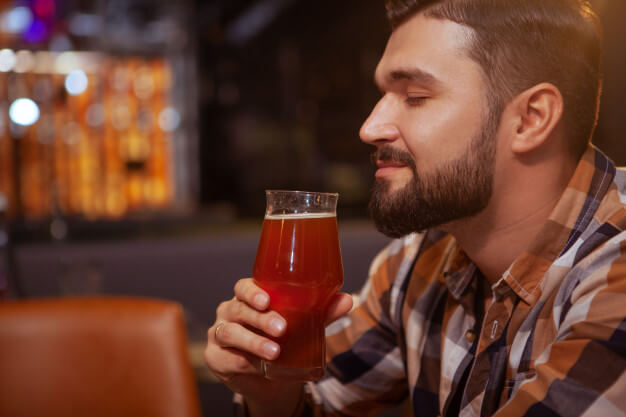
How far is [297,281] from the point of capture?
1.01 metres

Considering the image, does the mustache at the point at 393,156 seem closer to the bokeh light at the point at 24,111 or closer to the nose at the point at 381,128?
the nose at the point at 381,128

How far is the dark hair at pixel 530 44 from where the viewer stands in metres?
1.16

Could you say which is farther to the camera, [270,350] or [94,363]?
[94,363]

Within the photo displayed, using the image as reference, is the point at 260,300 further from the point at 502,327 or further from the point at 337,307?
the point at 502,327

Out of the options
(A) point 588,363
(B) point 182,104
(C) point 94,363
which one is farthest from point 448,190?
(B) point 182,104

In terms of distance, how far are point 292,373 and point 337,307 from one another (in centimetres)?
15

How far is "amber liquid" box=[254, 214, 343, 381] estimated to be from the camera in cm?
101

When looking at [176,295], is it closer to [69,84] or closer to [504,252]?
[504,252]

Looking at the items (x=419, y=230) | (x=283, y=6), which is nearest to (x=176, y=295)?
(x=419, y=230)

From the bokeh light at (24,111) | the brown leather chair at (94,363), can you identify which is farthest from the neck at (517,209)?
the bokeh light at (24,111)

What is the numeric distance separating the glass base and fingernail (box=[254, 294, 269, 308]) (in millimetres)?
122

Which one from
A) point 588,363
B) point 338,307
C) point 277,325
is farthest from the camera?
point 338,307

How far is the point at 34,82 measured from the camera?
7.65 m

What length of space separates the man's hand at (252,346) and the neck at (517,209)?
1.09 ft
